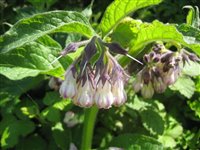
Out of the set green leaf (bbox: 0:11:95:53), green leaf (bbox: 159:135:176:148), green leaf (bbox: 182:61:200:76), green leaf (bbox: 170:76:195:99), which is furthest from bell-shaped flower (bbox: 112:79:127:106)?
green leaf (bbox: 159:135:176:148)

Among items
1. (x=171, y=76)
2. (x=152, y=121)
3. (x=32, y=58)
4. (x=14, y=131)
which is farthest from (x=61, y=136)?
(x=171, y=76)

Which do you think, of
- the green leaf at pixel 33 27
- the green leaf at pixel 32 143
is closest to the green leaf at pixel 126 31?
the green leaf at pixel 33 27

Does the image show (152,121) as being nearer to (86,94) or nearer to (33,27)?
(86,94)

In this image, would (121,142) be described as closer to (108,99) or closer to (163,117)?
(163,117)

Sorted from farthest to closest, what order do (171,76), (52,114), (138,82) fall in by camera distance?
(52,114) < (138,82) < (171,76)

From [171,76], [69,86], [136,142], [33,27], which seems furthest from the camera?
[136,142]

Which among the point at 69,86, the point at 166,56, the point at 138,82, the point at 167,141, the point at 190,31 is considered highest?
the point at 190,31

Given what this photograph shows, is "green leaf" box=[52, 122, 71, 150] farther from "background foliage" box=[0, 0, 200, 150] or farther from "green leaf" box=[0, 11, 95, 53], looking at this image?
"green leaf" box=[0, 11, 95, 53]
